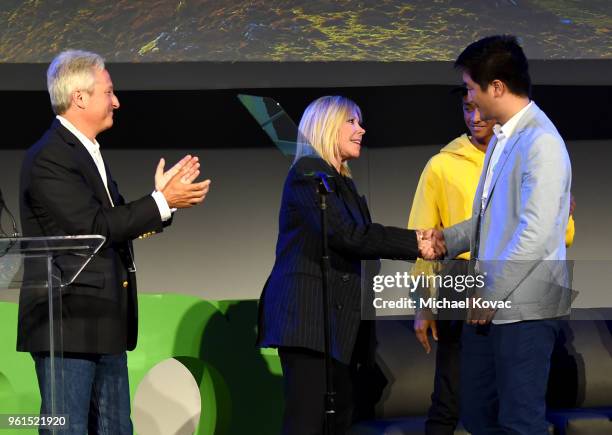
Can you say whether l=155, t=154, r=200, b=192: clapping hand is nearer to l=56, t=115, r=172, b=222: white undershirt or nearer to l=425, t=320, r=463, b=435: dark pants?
l=56, t=115, r=172, b=222: white undershirt

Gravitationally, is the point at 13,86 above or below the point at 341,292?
above

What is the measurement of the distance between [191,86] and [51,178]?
7.48 feet

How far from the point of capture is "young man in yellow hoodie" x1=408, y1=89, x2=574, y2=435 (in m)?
4.15

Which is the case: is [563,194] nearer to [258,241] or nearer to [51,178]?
[51,178]

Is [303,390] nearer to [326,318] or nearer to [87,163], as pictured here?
[326,318]

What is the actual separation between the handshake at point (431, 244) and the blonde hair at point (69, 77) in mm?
1271

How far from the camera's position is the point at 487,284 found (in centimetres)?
321

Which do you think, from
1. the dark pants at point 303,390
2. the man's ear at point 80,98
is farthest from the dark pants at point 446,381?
the man's ear at point 80,98

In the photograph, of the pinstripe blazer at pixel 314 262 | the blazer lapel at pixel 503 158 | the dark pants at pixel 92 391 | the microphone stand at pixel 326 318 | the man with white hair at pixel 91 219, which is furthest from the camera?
the pinstripe blazer at pixel 314 262

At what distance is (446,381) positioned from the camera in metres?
4.15

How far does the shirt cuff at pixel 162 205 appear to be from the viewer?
137 inches

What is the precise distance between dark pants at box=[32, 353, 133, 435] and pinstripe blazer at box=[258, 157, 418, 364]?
0.56 metres

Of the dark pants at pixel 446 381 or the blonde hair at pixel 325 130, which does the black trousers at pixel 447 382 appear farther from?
the blonde hair at pixel 325 130

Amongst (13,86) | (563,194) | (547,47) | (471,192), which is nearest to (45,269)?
(563,194)
